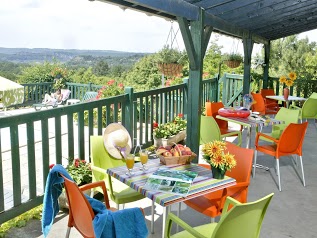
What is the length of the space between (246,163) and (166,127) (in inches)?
110

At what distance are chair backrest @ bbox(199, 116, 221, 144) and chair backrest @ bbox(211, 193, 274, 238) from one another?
8.13ft

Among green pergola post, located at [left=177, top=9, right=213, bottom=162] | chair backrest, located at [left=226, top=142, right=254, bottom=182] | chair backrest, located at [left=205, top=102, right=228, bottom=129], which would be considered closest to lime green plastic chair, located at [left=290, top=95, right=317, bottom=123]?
→ chair backrest, located at [left=205, top=102, right=228, bottom=129]

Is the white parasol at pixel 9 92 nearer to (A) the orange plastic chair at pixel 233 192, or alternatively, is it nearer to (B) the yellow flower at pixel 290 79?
(A) the orange plastic chair at pixel 233 192

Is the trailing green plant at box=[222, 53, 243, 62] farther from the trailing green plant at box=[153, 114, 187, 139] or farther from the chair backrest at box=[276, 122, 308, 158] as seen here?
the chair backrest at box=[276, 122, 308, 158]

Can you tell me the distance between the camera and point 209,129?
4.48m

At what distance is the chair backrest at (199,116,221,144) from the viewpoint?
439 centimetres

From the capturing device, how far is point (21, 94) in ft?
19.7

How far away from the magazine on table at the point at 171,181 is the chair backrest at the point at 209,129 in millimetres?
1818

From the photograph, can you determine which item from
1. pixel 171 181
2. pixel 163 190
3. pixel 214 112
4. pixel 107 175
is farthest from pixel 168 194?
pixel 214 112

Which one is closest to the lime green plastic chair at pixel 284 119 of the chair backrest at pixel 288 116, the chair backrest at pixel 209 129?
the chair backrest at pixel 288 116

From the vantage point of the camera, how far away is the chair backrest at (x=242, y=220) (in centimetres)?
173

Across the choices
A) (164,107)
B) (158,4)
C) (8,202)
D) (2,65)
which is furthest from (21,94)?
(2,65)

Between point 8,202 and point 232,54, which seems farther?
point 232,54

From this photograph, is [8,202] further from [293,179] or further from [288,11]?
[288,11]
